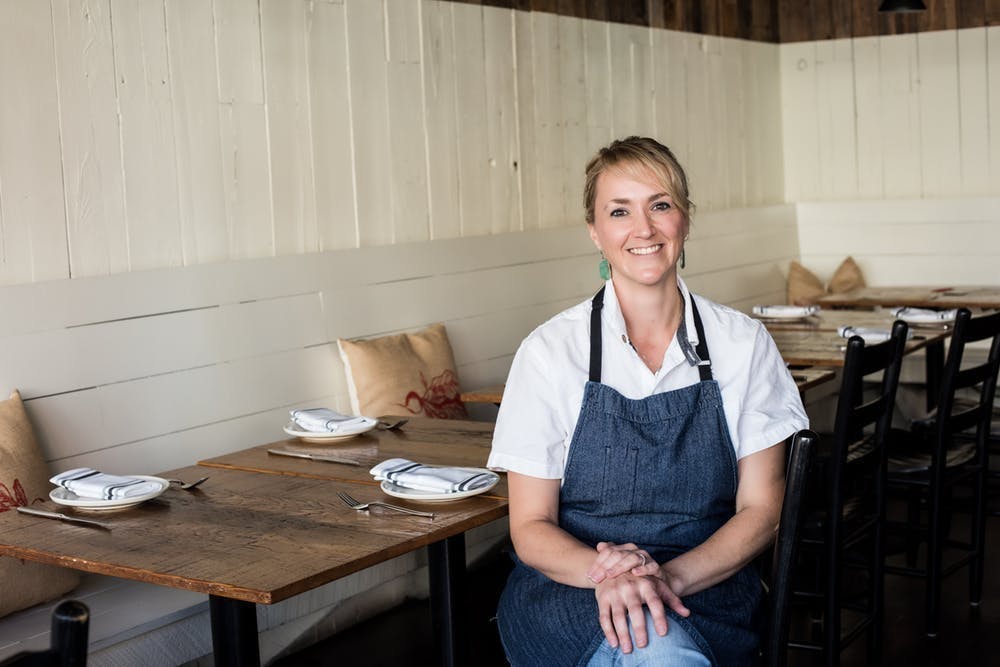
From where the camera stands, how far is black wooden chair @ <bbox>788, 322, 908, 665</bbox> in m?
3.16

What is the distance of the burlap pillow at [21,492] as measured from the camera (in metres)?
3.03

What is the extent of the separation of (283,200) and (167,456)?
3.29 feet

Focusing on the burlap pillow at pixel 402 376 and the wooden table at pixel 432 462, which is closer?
the wooden table at pixel 432 462

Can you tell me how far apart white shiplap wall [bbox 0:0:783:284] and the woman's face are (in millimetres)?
1905

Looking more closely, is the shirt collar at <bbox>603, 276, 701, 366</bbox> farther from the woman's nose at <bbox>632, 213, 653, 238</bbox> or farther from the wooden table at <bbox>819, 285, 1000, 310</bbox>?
the wooden table at <bbox>819, 285, 1000, 310</bbox>

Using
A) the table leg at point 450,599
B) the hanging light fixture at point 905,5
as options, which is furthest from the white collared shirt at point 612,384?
the hanging light fixture at point 905,5

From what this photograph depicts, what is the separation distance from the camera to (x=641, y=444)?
7.28 ft

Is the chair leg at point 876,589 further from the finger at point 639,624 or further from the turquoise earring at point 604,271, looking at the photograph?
the finger at point 639,624

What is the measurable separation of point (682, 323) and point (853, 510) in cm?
→ 140

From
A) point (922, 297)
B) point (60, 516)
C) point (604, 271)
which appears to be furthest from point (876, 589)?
point (922, 297)

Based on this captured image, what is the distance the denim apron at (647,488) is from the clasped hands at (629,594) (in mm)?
134

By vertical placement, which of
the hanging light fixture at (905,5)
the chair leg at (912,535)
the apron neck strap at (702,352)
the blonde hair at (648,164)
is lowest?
A: the chair leg at (912,535)

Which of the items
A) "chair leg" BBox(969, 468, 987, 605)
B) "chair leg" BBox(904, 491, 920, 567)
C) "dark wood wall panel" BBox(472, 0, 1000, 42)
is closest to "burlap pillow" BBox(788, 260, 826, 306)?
"dark wood wall panel" BBox(472, 0, 1000, 42)

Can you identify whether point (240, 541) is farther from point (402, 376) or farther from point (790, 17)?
point (790, 17)
